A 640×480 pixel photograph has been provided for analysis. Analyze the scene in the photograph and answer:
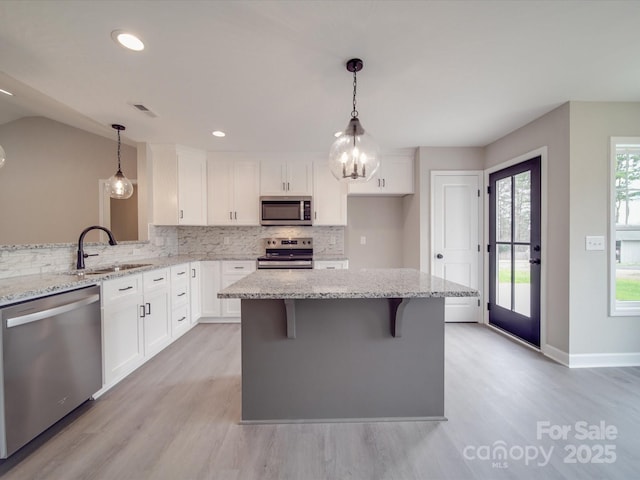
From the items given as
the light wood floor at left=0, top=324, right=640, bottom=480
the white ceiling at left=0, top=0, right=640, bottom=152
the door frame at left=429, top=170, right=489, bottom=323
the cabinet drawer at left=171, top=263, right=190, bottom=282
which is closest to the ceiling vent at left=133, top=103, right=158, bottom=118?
the white ceiling at left=0, top=0, right=640, bottom=152

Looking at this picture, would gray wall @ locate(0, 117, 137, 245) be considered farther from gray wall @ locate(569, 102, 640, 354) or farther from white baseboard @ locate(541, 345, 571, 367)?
white baseboard @ locate(541, 345, 571, 367)

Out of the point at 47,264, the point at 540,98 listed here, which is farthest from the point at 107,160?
the point at 540,98

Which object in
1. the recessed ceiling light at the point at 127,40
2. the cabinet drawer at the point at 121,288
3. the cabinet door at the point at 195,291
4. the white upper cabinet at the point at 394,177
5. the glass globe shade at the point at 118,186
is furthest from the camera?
the white upper cabinet at the point at 394,177

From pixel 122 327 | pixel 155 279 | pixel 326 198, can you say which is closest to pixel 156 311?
pixel 155 279

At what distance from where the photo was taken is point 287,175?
3977 millimetres

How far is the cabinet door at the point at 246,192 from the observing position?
13.0ft

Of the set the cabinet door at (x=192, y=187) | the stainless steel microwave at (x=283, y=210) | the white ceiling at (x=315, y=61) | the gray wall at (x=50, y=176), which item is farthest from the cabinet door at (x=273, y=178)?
the gray wall at (x=50, y=176)

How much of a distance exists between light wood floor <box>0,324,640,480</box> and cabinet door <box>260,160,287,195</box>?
250 cm

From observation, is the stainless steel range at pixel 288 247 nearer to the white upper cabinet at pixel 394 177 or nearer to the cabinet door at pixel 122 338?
the white upper cabinet at pixel 394 177

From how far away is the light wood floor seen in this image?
1.43 metres

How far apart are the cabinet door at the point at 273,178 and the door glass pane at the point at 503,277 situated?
2.99 m

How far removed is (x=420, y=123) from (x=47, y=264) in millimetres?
3786

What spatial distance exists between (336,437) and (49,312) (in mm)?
1916

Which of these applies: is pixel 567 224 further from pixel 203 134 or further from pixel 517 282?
pixel 203 134
